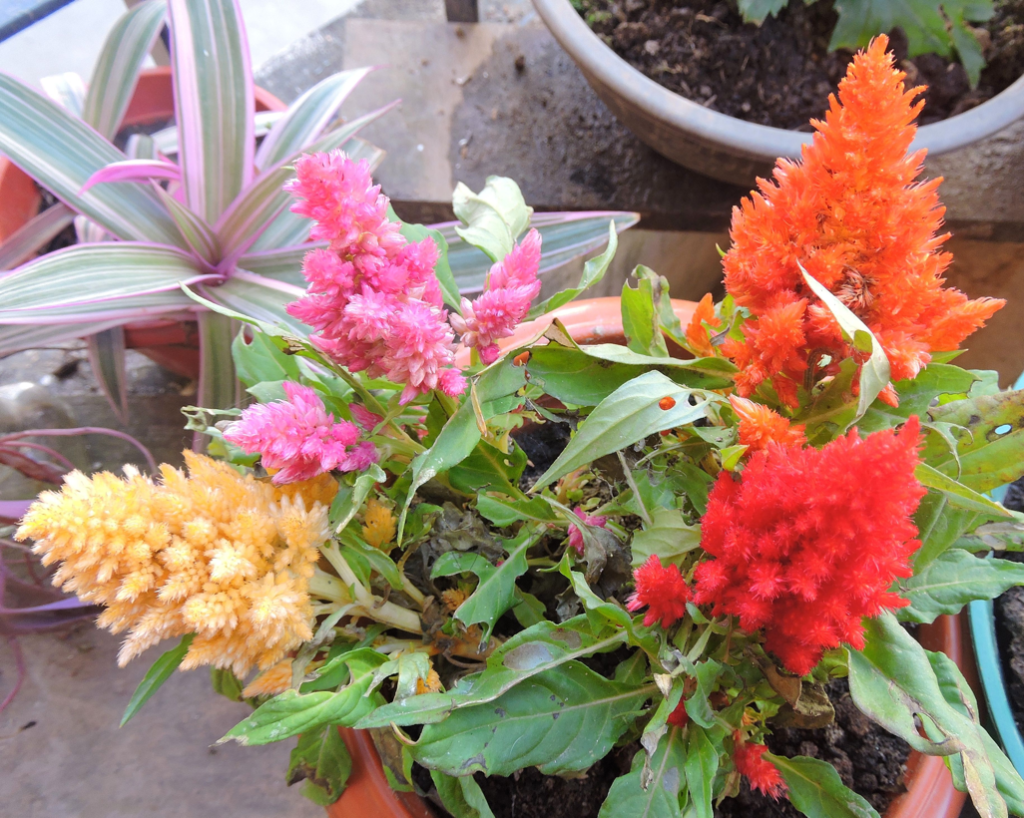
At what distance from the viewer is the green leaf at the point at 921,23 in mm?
1001

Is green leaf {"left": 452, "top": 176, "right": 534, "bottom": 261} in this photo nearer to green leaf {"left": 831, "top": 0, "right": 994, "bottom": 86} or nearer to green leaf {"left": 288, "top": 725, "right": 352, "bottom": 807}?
green leaf {"left": 288, "top": 725, "right": 352, "bottom": 807}

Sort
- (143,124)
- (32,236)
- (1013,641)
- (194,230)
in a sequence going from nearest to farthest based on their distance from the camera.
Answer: (1013,641), (194,230), (32,236), (143,124)

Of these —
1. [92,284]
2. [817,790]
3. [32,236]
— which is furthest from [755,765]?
[32,236]

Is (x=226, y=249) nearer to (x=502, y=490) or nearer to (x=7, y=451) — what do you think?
(x=7, y=451)

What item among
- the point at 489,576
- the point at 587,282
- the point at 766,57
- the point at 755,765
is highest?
the point at 766,57

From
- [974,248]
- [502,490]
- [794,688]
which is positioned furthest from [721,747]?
[974,248]

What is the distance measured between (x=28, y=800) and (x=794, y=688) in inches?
46.2

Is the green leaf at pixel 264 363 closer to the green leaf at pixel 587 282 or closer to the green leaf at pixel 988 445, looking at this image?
the green leaf at pixel 587 282

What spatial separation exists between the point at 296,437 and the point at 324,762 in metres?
0.33

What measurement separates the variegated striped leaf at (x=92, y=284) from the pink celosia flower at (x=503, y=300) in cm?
55

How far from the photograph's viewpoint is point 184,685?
3.61 ft

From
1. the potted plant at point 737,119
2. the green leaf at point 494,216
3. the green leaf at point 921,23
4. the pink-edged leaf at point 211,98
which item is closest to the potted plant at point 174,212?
the pink-edged leaf at point 211,98

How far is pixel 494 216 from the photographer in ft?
1.84

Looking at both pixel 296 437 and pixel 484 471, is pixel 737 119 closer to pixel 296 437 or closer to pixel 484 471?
pixel 484 471
